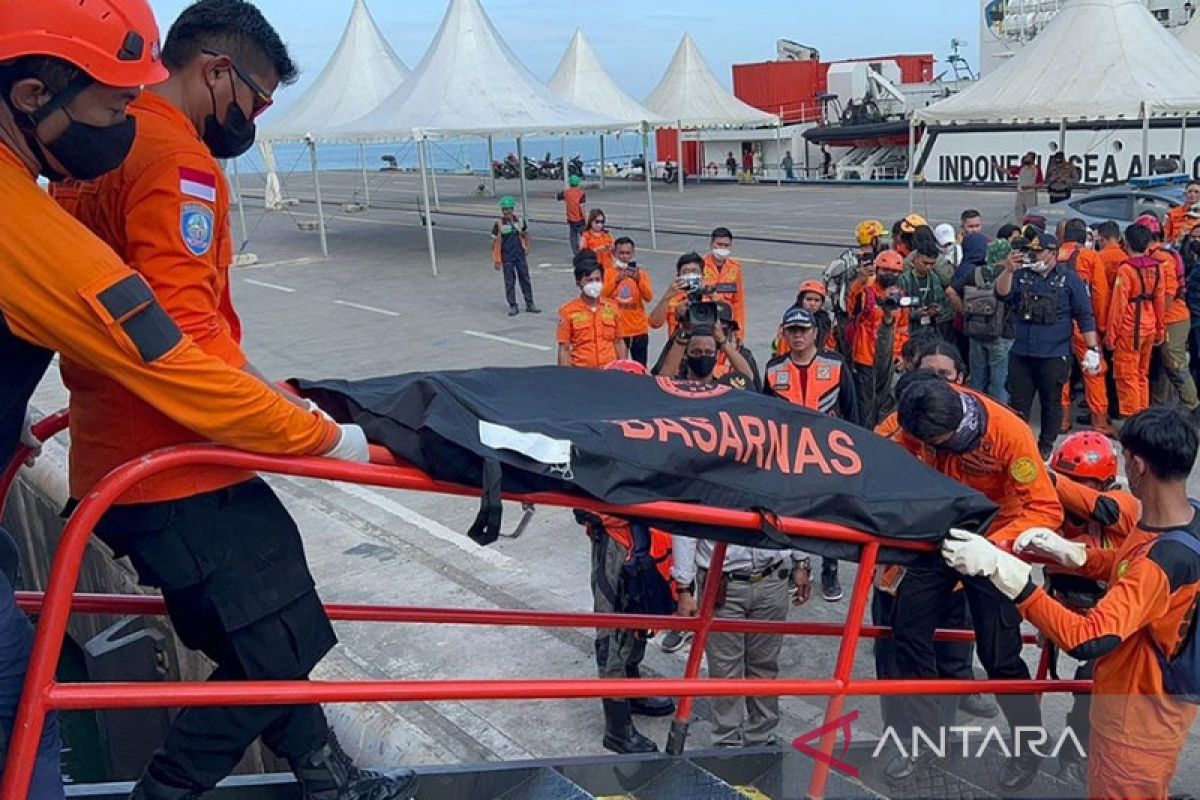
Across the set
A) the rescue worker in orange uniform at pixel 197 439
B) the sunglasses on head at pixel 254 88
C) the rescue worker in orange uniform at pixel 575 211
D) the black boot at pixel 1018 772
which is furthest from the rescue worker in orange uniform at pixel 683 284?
the rescue worker in orange uniform at pixel 575 211

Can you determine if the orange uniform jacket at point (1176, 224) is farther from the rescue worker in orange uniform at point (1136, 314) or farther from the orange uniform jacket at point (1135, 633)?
the orange uniform jacket at point (1135, 633)

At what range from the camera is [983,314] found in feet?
26.5

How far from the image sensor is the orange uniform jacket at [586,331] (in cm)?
793

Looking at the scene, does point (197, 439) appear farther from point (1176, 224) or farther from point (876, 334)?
point (1176, 224)

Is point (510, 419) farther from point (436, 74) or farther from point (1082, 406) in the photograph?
point (436, 74)

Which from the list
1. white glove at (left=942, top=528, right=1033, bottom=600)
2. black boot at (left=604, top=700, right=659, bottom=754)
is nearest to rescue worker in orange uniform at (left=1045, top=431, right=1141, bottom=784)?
white glove at (left=942, top=528, right=1033, bottom=600)

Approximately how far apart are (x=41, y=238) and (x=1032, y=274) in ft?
24.1

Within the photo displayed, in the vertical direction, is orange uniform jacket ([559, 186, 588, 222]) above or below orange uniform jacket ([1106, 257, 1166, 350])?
above

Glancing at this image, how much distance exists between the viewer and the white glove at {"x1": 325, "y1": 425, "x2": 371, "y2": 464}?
2123 mm

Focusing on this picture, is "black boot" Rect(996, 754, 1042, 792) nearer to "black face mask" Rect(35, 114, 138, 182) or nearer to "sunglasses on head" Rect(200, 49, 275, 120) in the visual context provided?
"sunglasses on head" Rect(200, 49, 275, 120)

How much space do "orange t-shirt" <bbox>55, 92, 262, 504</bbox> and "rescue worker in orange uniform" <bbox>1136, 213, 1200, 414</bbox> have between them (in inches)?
305

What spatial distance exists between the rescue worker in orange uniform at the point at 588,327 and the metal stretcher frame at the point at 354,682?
481cm

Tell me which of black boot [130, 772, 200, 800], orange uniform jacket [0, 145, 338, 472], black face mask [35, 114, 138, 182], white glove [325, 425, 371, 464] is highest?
black face mask [35, 114, 138, 182]

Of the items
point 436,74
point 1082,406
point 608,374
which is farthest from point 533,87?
point 608,374
